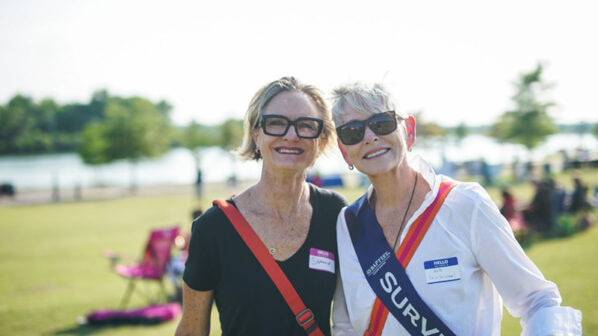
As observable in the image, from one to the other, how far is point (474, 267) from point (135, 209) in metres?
22.5

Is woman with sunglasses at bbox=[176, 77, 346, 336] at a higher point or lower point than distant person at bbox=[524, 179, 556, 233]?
higher

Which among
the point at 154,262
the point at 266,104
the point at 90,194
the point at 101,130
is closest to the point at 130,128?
the point at 101,130

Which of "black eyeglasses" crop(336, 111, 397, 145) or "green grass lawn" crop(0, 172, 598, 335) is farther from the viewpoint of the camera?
"green grass lawn" crop(0, 172, 598, 335)

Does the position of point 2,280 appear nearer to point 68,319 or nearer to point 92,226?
point 68,319

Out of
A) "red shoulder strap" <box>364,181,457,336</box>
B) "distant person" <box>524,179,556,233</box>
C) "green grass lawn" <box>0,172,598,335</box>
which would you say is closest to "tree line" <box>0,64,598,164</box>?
"red shoulder strap" <box>364,181,457,336</box>

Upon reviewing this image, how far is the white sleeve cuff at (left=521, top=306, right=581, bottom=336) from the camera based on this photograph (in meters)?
1.69

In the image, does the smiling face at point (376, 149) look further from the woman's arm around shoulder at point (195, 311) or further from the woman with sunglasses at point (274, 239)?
the woman's arm around shoulder at point (195, 311)

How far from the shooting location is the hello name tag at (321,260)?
2.35m

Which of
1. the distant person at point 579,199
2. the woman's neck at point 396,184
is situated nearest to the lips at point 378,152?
the woman's neck at point 396,184

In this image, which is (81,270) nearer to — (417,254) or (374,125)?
(374,125)

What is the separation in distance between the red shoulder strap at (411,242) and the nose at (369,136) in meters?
0.44

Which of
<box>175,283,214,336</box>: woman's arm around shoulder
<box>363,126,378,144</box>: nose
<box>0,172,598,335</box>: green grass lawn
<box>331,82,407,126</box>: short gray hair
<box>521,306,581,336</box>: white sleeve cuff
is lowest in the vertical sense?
<box>0,172,598,335</box>: green grass lawn

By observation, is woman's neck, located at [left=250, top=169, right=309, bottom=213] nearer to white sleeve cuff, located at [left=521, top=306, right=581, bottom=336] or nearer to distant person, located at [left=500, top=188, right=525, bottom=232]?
white sleeve cuff, located at [left=521, top=306, right=581, bottom=336]

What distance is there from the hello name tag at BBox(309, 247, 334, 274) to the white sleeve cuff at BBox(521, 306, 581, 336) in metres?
1.01
